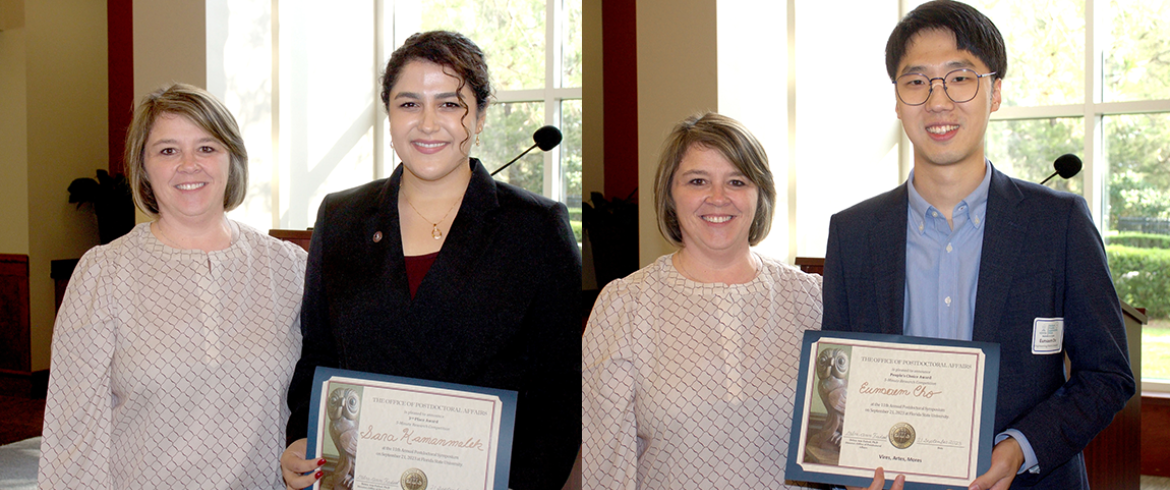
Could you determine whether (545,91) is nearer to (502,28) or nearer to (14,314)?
(502,28)

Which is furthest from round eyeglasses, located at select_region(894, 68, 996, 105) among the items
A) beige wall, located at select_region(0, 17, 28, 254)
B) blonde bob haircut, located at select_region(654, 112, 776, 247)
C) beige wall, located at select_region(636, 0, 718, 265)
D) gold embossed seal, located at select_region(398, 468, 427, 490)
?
beige wall, located at select_region(0, 17, 28, 254)

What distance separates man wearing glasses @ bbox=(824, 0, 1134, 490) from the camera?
1394 mm

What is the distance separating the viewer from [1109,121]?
18.0ft

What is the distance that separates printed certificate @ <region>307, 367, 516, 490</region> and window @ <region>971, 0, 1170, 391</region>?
535cm

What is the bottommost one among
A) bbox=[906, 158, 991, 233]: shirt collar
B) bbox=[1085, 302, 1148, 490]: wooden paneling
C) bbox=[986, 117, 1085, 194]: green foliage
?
bbox=[1085, 302, 1148, 490]: wooden paneling

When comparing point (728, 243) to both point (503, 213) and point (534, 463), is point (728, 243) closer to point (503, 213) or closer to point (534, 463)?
point (503, 213)

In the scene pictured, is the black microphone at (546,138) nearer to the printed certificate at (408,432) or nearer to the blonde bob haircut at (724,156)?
the blonde bob haircut at (724,156)

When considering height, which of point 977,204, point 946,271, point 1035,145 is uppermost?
point 1035,145

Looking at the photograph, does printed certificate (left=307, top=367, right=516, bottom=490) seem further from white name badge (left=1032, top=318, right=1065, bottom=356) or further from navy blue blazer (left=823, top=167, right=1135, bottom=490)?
white name badge (left=1032, top=318, right=1065, bottom=356)

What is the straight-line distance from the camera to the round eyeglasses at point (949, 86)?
4.71 ft

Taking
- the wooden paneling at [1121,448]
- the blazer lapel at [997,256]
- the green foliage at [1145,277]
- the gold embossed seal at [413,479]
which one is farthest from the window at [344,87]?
the green foliage at [1145,277]

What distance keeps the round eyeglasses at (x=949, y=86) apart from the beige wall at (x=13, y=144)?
1.50 m

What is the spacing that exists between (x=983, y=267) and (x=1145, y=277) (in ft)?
16.2

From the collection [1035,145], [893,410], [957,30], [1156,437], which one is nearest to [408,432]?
[893,410]
